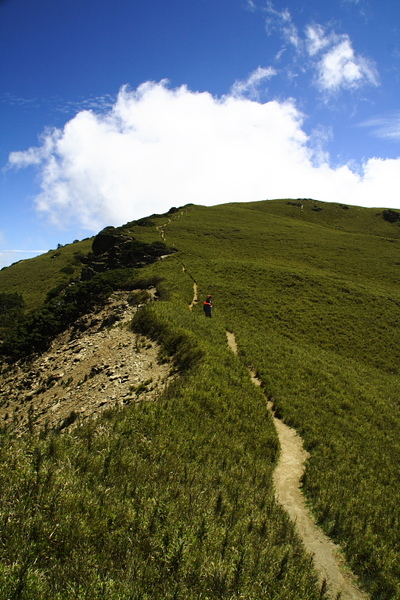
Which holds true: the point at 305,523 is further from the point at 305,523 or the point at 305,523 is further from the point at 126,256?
the point at 126,256

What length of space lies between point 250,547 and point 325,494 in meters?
4.56

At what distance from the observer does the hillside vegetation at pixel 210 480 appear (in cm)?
419

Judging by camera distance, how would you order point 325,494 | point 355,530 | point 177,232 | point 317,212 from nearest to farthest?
1. point 355,530
2. point 325,494
3. point 177,232
4. point 317,212

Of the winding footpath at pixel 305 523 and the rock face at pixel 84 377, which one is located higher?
the rock face at pixel 84 377

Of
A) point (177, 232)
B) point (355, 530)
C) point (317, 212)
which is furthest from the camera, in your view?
point (317, 212)

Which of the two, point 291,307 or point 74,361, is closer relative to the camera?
point 74,361

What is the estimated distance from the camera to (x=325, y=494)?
28.9 feet

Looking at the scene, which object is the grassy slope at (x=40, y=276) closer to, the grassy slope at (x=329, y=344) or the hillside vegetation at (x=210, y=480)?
the grassy slope at (x=329, y=344)

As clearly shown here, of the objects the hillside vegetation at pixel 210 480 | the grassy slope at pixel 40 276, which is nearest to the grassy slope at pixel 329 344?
the hillside vegetation at pixel 210 480

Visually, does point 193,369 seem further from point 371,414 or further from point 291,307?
point 291,307

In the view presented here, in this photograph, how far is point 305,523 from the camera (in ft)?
25.9

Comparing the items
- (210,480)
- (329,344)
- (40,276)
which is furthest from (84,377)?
(40,276)

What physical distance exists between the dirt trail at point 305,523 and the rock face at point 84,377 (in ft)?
18.3

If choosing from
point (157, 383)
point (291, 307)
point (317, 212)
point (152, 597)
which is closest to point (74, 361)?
point (157, 383)
